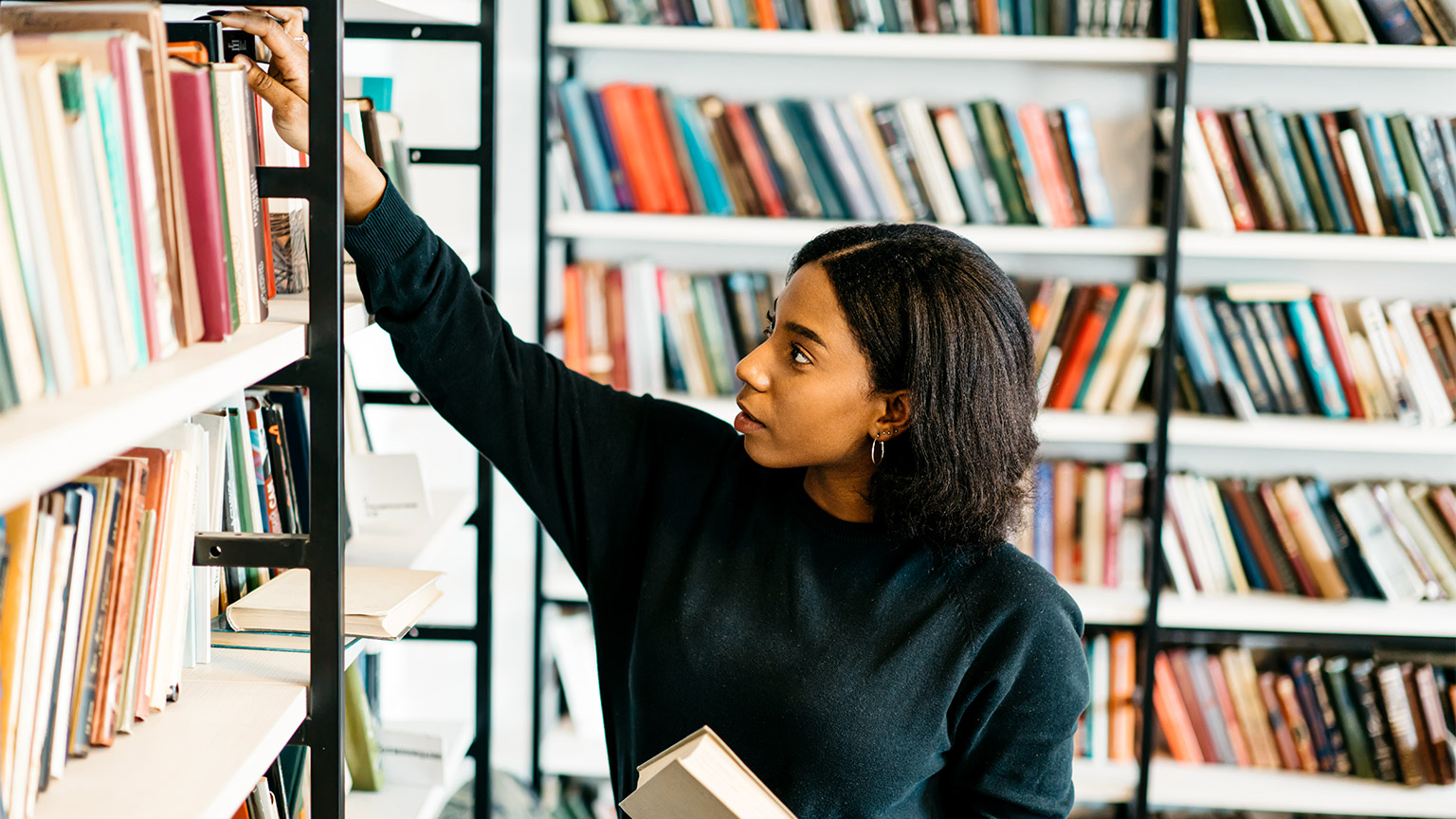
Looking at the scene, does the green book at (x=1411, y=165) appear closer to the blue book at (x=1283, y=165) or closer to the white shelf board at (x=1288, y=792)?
the blue book at (x=1283, y=165)

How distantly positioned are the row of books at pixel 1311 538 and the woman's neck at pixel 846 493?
1.26 m

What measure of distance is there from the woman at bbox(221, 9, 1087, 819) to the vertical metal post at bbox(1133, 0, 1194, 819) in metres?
1.04

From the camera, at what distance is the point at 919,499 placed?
1123 millimetres

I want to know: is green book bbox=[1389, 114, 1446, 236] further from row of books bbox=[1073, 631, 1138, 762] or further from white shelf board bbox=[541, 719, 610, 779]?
white shelf board bbox=[541, 719, 610, 779]

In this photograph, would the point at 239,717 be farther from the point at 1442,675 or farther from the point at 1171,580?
the point at 1442,675

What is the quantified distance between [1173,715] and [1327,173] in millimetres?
1082

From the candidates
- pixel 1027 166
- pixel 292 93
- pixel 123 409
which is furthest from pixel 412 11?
pixel 1027 166

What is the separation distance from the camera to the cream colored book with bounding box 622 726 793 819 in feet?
2.80

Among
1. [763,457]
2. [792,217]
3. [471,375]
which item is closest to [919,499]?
[763,457]

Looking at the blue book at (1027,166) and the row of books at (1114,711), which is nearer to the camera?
the blue book at (1027,166)

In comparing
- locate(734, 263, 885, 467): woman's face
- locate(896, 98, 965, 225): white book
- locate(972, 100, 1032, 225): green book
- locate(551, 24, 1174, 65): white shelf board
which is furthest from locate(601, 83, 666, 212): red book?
locate(734, 263, 885, 467): woman's face

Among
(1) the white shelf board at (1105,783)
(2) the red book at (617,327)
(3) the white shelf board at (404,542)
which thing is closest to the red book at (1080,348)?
(1) the white shelf board at (1105,783)

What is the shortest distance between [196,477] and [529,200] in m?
1.54

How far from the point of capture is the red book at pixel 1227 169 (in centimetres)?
215
